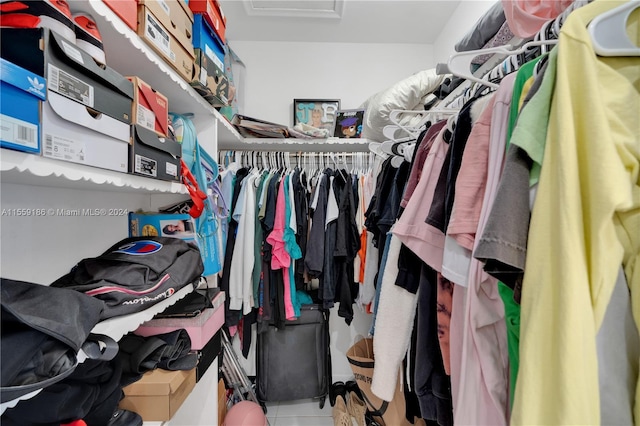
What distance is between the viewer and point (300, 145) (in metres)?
1.76

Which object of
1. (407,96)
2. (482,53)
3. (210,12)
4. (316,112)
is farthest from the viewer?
(316,112)

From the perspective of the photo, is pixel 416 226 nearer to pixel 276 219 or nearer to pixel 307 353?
pixel 276 219

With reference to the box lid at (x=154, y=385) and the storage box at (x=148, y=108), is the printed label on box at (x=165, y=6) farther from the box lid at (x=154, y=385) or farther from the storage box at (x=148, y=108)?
the box lid at (x=154, y=385)

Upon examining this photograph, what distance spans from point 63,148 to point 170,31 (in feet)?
1.81

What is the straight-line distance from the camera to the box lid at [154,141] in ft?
2.21

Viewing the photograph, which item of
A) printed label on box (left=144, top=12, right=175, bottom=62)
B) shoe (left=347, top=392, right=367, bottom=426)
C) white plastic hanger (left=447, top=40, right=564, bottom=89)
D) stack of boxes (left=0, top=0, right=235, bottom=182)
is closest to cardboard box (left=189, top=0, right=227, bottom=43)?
stack of boxes (left=0, top=0, right=235, bottom=182)

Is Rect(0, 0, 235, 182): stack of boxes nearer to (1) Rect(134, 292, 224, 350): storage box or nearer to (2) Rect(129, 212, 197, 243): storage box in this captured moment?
(2) Rect(129, 212, 197, 243): storage box

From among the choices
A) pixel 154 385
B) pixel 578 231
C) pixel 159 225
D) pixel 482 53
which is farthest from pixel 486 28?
pixel 154 385

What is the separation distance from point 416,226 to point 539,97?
355mm

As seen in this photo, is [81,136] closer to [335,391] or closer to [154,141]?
[154,141]

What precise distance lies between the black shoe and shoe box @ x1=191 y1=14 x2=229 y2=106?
39.6 inches

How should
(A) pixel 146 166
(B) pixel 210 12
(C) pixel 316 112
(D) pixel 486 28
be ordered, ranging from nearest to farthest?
(A) pixel 146 166
(D) pixel 486 28
(B) pixel 210 12
(C) pixel 316 112

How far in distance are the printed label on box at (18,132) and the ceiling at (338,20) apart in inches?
64.5

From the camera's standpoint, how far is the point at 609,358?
41 centimetres
